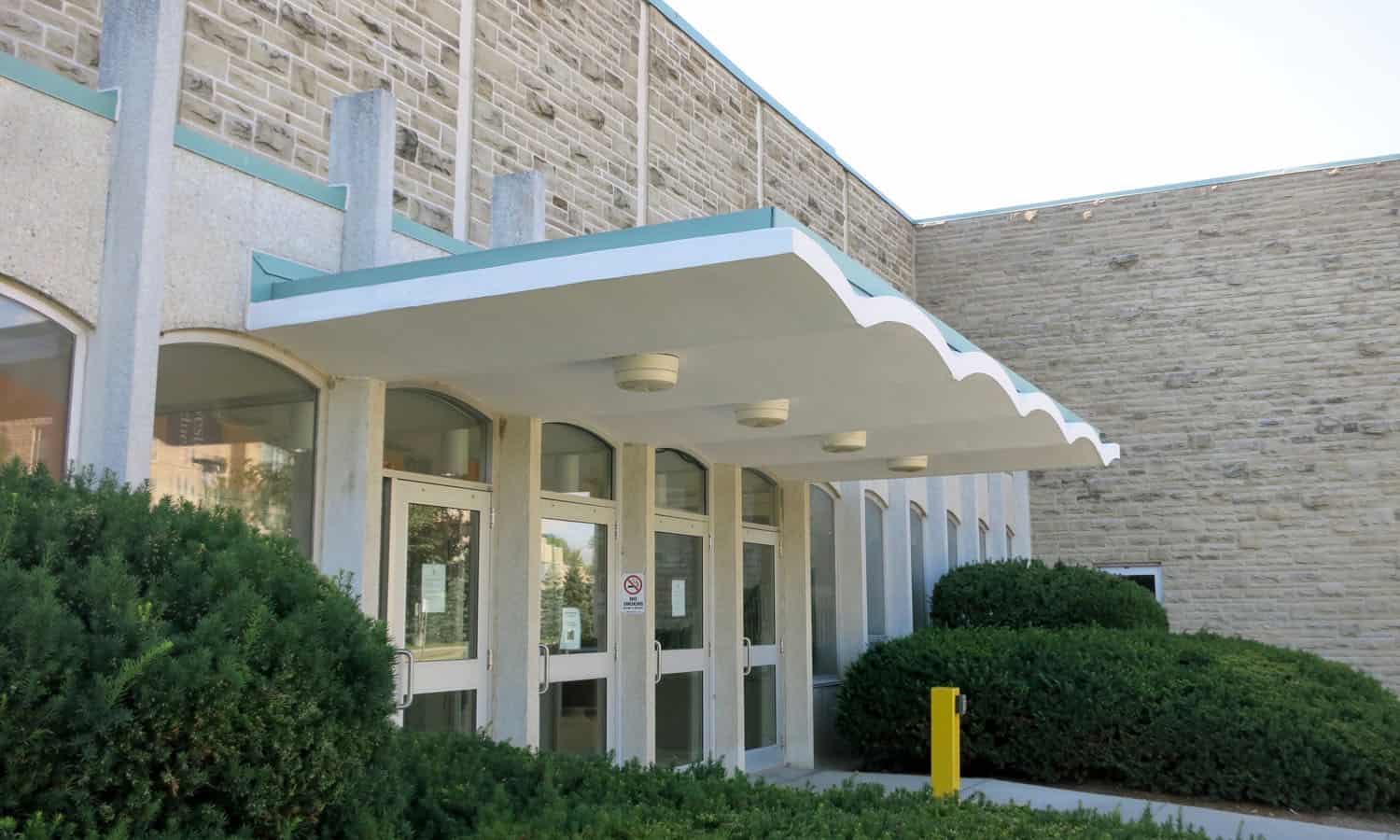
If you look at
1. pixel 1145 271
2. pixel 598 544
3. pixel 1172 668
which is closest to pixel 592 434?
pixel 598 544

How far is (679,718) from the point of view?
1077 cm

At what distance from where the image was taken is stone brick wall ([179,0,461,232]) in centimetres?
806

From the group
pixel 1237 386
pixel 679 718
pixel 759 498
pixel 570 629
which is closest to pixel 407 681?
pixel 570 629

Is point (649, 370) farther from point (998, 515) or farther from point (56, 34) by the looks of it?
point (998, 515)

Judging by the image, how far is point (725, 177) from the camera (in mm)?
14234

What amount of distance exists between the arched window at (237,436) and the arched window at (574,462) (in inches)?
85.0

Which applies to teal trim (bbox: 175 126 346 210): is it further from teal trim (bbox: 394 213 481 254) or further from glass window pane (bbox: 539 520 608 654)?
glass window pane (bbox: 539 520 608 654)

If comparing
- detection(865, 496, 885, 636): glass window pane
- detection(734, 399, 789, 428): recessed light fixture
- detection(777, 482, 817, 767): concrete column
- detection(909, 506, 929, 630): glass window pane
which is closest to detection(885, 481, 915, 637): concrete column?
detection(865, 496, 885, 636): glass window pane

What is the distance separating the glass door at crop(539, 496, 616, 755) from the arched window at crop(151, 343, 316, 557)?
2.26 m

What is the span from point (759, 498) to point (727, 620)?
1576mm

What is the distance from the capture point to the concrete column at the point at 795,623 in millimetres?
12477

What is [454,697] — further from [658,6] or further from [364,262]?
[658,6]

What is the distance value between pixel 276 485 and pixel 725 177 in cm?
831

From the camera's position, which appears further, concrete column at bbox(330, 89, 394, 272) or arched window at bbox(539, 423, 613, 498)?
arched window at bbox(539, 423, 613, 498)
